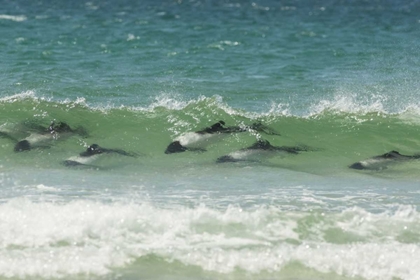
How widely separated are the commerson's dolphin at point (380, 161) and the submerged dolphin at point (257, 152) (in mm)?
1323

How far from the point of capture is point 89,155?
14.1 meters

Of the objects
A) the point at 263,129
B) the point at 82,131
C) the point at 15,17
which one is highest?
the point at 15,17

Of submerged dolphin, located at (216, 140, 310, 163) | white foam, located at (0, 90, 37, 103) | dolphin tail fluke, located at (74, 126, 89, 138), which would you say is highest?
white foam, located at (0, 90, 37, 103)

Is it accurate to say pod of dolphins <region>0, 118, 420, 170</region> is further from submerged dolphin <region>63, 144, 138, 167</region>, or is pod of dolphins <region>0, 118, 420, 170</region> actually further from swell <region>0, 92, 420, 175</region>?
swell <region>0, 92, 420, 175</region>

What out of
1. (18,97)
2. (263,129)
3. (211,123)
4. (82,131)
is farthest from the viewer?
(18,97)

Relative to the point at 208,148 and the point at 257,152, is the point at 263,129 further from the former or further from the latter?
the point at 257,152

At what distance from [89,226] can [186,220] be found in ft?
3.58

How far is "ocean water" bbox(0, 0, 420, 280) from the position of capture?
31.7 feet

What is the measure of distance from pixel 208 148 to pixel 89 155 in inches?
79.7

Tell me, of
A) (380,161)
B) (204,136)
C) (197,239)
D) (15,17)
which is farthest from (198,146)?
(15,17)

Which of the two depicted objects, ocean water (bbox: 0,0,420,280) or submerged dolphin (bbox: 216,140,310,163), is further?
submerged dolphin (bbox: 216,140,310,163)

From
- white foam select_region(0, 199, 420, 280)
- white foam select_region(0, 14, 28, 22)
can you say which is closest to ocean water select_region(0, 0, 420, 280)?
white foam select_region(0, 199, 420, 280)

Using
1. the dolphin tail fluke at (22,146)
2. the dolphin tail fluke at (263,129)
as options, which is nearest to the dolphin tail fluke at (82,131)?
the dolphin tail fluke at (22,146)

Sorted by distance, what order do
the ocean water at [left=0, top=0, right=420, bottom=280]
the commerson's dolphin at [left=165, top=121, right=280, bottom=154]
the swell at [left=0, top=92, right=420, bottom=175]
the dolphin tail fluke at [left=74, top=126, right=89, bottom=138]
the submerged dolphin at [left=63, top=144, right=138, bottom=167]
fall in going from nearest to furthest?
the ocean water at [left=0, top=0, right=420, bottom=280] → the submerged dolphin at [left=63, top=144, right=138, bottom=167] → the commerson's dolphin at [left=165, top=121, right=280, bottom=154] → the swell at [left=0, top=92, right=420, bottom=175] → the dolphin tail fluke at [left=74, top=126, right=89, bottom=138]
